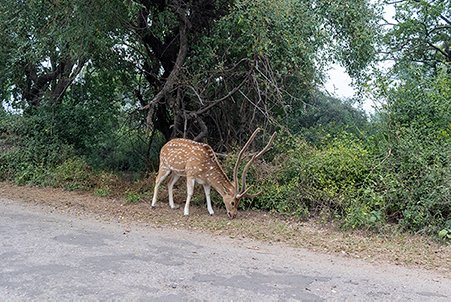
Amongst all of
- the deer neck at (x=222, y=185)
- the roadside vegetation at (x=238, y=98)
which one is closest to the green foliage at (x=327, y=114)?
the roadside vegetation at (x=238, y=98)

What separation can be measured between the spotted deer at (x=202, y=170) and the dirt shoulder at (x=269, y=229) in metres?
0.38

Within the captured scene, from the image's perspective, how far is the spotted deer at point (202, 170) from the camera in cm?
923

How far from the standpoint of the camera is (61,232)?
24.2 ft

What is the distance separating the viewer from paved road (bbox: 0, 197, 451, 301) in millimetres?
4801

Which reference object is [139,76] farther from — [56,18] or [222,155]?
[222,155]

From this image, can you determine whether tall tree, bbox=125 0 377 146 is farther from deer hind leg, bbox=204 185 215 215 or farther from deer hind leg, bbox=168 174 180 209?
deer hind leg, bbox=204 185 215 215

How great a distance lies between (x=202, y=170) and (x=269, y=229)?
212 cm

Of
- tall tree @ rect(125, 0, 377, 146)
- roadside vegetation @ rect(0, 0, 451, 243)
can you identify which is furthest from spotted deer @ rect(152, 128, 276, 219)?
tall tree @ rect(125, 0, 377, 146)

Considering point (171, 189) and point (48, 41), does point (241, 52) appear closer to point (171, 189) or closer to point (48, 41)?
point (171, 189)

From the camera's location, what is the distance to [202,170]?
9508 millimetres

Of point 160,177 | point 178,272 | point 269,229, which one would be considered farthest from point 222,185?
point 178,272

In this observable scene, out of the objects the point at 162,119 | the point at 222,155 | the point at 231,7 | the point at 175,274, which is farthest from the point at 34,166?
the point at 175,274

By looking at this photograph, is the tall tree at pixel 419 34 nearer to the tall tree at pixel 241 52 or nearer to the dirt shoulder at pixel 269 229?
the tall tree at pixel 241 52

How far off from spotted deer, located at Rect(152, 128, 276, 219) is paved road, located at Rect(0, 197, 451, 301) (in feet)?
5.81
